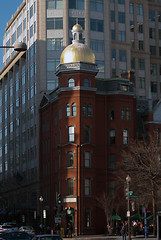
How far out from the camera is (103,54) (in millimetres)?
109812

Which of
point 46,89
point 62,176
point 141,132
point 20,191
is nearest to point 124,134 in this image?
point 141,132

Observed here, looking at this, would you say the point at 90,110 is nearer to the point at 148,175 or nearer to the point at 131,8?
the point at 148,175

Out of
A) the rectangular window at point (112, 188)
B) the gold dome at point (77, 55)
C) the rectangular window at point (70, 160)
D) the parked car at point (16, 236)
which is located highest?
the gold dome at point (77, 55)

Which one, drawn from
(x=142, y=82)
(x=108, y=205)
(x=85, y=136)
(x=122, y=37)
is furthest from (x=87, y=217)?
(x=142, y=82)

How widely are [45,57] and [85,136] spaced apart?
2890 centimetres

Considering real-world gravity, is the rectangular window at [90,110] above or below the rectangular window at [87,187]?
above

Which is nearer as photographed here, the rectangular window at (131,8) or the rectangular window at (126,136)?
the rectangular window at (126,136)

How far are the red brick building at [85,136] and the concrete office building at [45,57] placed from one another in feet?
57.6

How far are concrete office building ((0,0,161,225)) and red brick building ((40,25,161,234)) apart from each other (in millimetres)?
17561

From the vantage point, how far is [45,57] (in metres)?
107

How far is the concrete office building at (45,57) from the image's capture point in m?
107

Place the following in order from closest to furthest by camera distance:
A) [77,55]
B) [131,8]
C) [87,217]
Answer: [87,217], [77,55], [131,8]

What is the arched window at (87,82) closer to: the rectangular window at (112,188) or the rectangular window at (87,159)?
the rectangular window at (87,159)

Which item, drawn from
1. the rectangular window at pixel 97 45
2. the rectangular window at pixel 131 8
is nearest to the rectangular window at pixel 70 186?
the rectangular window at pixel 97 45
